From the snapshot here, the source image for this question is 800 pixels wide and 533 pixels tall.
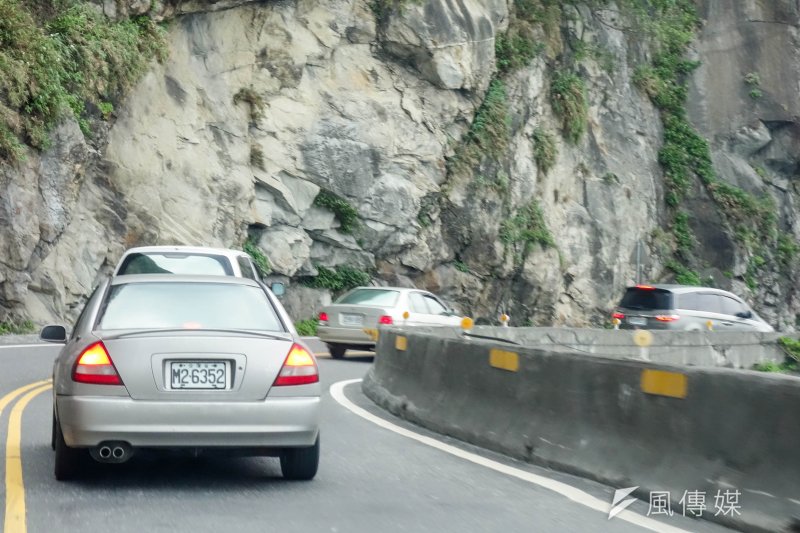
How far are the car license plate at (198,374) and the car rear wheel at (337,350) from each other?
46.2 ft

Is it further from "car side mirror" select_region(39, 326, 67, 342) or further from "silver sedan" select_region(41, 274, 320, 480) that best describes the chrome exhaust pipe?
"car side mirror" select_region(39, 326, 67, 342)

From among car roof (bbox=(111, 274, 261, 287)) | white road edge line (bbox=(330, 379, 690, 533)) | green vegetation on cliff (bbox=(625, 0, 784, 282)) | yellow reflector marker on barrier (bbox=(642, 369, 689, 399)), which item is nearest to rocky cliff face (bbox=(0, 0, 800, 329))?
green vegetation on cliff (bbox=(625, 0, 784, 282))

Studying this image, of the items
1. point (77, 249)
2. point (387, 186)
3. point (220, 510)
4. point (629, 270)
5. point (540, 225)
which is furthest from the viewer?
point (629, 270)

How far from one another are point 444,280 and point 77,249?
12.0m

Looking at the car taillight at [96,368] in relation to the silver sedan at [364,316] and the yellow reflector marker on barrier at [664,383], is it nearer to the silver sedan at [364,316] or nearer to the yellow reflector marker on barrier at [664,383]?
the yellow reflector marker on barrier at [664,383]

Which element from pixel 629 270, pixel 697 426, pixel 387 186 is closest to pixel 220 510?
pixel 697 426

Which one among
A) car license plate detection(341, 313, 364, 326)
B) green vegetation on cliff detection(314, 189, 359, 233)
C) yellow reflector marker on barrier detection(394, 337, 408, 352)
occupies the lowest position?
car license plate detection(341, 313, 364, 326)

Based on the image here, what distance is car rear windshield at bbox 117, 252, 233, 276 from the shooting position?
14.8 m

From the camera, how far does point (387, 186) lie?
32906mm

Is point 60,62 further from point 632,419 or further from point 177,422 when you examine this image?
point 632,419

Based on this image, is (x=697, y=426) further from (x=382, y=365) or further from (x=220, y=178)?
(x=220, y=178)

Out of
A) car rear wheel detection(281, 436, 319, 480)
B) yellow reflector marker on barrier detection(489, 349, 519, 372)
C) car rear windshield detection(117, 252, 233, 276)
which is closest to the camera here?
car rear wheel detection(281, 436, 319, 480)

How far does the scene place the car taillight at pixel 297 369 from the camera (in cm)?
754

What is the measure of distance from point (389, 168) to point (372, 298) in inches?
462
